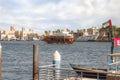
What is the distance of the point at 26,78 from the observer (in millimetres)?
35094

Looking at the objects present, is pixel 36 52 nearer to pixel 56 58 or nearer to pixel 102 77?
pixel 56 58

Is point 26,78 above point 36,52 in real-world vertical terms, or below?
below

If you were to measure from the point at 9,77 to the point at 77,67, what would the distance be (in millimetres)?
11761

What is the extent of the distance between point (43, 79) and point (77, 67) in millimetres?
6623

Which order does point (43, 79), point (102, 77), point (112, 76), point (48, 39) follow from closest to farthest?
point (112, 76)
point (43, 79)
point (102, 77)
point (48, 39)

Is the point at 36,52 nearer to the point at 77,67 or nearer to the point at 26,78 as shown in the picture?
the point at 77,67

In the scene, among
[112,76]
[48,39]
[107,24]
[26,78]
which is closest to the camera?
[112,76]

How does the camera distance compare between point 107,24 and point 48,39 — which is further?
point 48,39

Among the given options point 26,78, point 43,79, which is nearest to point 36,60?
point 43,79

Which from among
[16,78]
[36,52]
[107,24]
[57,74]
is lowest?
[16,78]

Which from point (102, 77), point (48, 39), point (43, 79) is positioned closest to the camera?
point (43, 79)

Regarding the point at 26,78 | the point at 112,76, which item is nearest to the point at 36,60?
the point at 112,76

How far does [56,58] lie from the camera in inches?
831

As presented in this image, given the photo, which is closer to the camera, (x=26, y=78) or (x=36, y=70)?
(x=36, y=70)
